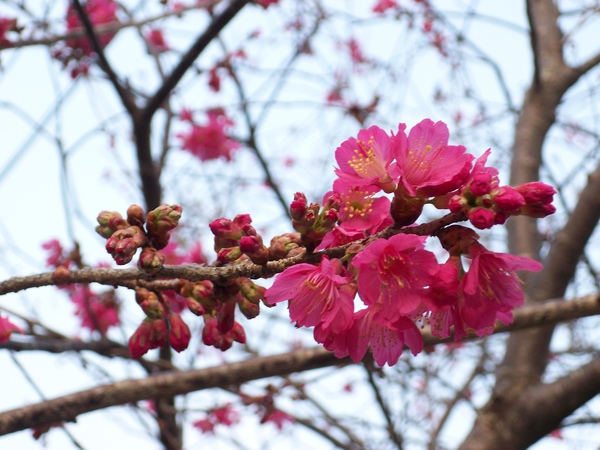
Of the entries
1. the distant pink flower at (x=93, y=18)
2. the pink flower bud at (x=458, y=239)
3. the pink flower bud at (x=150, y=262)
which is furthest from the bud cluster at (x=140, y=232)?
the distant pink flower at (x=93, y=18)

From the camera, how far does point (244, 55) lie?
5582 mm

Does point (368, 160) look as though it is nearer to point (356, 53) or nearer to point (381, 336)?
point (381, 336)

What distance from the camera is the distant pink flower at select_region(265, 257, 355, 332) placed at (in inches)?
45.3

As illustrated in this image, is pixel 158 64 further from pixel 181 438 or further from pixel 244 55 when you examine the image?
pixel 181 438

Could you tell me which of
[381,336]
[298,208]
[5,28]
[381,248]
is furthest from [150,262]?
[5,28]

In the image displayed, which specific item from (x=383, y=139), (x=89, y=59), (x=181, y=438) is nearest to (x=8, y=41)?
(x=89, y=59)

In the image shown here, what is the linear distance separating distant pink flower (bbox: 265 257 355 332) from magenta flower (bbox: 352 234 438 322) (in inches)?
1.6

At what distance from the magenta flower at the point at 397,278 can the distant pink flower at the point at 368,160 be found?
0.14m

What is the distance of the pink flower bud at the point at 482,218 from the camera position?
3.40 feet

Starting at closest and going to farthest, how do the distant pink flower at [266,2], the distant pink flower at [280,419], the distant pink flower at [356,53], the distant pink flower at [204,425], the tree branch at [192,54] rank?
the tree branch at [192,54]
the distant pink flower at [266,2]
the distant pink flower at [280,419]
the distant pink flower at [204,425]
the distant pink flower at [356,53]

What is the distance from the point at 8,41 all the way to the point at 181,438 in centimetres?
244

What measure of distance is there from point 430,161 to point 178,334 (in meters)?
0.72

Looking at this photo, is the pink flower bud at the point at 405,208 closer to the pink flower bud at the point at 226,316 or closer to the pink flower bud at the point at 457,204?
the pink flower bud at the point at 457,204

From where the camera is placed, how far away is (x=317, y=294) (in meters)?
1.24
